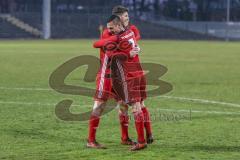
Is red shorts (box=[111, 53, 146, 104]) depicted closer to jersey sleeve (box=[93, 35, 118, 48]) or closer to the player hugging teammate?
the player hugging teammate

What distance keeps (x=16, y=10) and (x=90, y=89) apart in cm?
6731

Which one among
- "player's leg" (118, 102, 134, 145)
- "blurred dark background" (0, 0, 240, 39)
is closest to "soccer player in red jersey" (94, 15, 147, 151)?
"player's leg" (118, 102, 134, 145)

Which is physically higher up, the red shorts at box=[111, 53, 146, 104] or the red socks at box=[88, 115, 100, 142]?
the red shorts at box=[111, 53, 146, 104]

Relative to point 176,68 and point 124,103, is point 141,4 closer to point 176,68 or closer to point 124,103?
point 176,68

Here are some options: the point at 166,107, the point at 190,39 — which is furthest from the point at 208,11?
the point at 166,107

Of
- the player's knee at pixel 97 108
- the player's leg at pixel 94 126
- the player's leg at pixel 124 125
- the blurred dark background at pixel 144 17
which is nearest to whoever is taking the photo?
the player's leg at pixel 94 126

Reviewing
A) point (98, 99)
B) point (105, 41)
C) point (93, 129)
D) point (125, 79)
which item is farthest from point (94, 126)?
point (105, 41)

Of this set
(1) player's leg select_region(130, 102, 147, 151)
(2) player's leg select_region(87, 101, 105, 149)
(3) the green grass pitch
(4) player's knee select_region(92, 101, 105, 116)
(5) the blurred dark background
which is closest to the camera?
(3) the green grass pitch

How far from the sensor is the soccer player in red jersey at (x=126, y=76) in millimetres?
9070

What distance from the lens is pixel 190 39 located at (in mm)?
81375

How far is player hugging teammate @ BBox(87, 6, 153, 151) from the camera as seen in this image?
358 inches

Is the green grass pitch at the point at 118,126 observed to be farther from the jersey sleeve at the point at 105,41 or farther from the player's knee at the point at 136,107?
the jersey sleeve at the point at 105,41

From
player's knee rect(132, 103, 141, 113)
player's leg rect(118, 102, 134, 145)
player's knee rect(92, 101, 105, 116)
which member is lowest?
player's leg rect(118, 102, 134, 145)

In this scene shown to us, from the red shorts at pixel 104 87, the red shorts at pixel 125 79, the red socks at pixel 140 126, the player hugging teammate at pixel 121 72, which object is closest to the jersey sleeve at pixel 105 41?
the player hugging teammate at pixel 121 72
